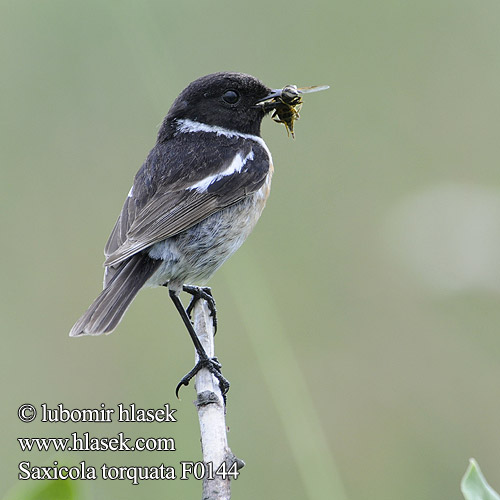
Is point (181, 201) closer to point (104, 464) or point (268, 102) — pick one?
point (268, 102)

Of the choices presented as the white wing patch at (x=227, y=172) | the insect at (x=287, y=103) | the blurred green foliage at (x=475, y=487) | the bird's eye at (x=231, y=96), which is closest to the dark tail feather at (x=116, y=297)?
the white wing patch at (x=227, y=172)

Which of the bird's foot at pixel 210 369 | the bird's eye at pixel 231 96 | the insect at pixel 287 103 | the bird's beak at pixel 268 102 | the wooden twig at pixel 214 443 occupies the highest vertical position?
the bird's eye at pixel 231 96

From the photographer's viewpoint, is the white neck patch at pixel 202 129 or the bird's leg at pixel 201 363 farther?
the white neck patch at pixel 202 129

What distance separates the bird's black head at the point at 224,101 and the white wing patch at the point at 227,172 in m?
Result: 0.26

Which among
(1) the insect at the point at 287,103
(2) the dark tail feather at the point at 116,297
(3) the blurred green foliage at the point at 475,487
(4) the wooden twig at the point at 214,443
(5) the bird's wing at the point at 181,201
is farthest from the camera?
(1) the insect at the point at 287,103

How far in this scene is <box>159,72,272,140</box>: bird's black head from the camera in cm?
439

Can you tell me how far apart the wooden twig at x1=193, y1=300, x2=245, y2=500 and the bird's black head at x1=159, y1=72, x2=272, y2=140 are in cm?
169

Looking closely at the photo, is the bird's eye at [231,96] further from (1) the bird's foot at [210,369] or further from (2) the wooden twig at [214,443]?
(2) the wooden twig at [214,443]

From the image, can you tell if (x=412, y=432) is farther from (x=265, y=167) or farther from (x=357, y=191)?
(x=357, y=191)

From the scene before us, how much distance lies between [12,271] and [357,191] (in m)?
2.74

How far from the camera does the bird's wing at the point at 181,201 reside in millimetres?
3654

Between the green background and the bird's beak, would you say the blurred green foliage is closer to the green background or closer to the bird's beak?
the green background

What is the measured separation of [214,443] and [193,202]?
1.72m

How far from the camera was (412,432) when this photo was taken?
4.46 m
